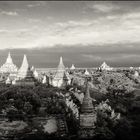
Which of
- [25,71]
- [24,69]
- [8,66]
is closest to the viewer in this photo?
[25,71]

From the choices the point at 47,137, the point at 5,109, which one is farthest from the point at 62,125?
the point at 5,109

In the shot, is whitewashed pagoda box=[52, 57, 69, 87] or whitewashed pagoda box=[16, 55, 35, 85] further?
whitewashed pagoda box=[16, 55, 35, 85]

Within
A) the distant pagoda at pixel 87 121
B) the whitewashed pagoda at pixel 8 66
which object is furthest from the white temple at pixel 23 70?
the distant pagoda at pixel 87 121

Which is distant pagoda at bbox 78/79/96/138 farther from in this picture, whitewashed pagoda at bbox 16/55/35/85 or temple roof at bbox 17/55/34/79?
temple roof at bbox 17/55/34/79

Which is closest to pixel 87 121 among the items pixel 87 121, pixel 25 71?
pixel 87 121

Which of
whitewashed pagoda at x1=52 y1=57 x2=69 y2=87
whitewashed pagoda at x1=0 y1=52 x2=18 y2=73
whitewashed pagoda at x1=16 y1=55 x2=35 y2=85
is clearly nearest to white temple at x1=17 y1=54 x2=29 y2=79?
whitewashed pagoda at x1=16 y1=55 x2=35 y2=85

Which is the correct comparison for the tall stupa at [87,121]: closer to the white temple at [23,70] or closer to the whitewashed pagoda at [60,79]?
the whitewashed pagoda at [60,79]

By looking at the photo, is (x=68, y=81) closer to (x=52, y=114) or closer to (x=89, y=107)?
(x=52, y=114)

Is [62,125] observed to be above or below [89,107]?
below

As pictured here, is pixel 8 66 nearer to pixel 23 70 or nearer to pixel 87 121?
pixel 23 70
